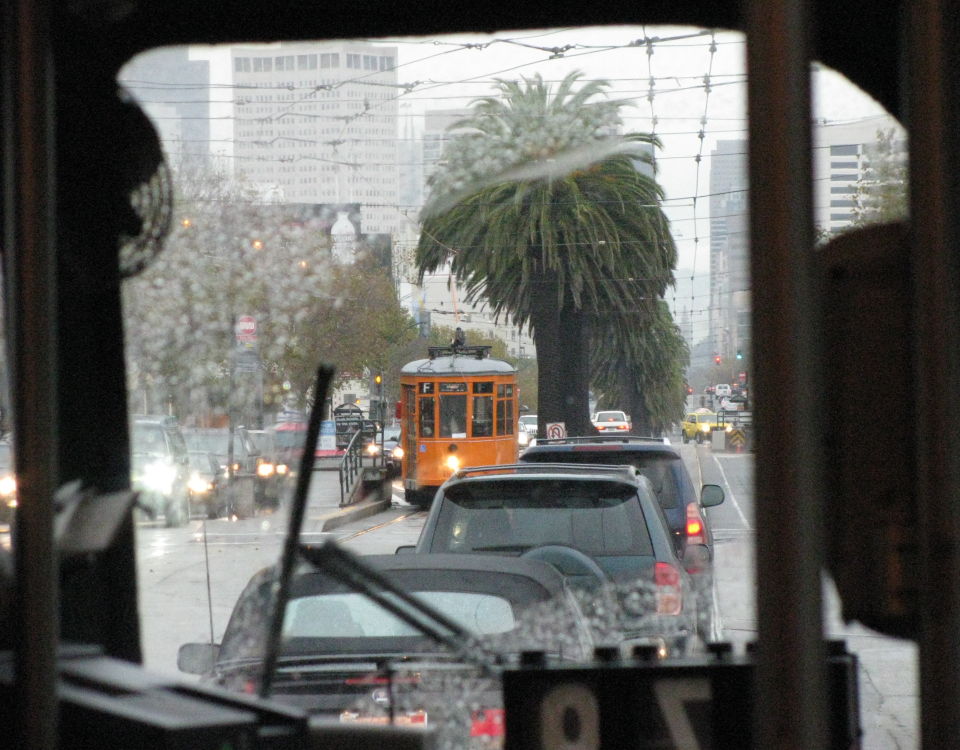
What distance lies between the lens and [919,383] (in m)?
1.21

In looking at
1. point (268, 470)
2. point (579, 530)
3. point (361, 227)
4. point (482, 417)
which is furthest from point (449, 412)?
point (268, 470)

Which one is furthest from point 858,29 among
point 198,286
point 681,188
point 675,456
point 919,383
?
point 675,456

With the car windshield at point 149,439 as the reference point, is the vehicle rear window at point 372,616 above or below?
below

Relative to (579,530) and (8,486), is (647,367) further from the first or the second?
(579,530)

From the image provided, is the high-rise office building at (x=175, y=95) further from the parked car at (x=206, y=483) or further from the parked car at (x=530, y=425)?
the parked car at (x=530, y=425)

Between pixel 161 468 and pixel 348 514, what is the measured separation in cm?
29

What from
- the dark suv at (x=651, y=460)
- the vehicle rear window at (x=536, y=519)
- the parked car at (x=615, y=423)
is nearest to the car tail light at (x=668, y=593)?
the vehicle rear window at (x=536, y=519)

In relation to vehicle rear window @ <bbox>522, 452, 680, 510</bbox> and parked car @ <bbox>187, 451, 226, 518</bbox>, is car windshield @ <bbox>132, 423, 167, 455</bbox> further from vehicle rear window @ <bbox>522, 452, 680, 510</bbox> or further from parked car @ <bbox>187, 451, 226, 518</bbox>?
vehicle rear window @ <bbox>522, 452, 680, 510</bbox>

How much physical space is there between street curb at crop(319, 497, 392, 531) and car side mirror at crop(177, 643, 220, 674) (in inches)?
13.2

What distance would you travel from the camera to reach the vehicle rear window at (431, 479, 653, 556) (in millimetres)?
3793

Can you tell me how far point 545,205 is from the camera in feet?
6.16

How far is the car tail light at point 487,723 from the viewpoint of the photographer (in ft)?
5.01

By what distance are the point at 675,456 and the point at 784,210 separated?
5399 mm

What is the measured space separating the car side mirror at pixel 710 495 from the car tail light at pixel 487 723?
1.20m
